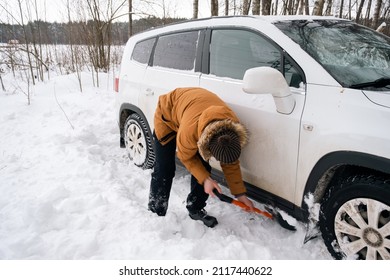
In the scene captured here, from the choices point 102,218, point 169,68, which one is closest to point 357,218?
point 102,218

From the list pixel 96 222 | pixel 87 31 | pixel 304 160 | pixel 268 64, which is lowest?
pixel 96 222

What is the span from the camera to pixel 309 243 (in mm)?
2385

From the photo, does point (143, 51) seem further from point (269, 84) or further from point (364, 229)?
point (364, 229)

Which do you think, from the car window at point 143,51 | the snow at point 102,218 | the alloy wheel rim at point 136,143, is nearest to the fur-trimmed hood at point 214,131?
the snow at point 102,218

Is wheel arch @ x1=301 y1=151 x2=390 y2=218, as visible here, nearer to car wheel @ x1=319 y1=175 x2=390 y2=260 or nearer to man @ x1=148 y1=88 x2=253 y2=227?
car wheel @ x1=319 y1=175 x2=390 y2=260

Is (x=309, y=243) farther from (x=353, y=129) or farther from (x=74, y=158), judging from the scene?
(x=74, y=158)

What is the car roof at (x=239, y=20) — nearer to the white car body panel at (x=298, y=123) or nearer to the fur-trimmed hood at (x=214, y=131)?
the white car body panel at (x=298, y=123)

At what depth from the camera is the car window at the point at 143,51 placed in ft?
11.8

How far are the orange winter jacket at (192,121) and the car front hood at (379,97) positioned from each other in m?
0.80

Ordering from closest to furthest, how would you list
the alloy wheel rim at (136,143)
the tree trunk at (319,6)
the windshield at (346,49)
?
1. the windshield at (346,49)
2. the alloy wheel rim at (136,143)
3. the tree trunk at (319,6)

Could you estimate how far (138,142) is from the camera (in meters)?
3.70
